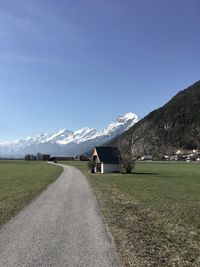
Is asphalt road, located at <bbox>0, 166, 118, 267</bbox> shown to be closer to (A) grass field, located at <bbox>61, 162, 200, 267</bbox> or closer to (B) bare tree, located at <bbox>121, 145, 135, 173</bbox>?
(A) grass field, located at <bbox>61, 162, 200, 267</bbox>

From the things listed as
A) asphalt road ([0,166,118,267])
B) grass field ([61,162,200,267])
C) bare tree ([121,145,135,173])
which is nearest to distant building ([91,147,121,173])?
bare tree ([121,145,135,173])

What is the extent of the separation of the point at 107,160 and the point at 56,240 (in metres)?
71.3

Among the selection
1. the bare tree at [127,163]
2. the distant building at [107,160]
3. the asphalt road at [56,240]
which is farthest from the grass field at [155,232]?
the distant building at [107,160]

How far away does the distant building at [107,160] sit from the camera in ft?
275

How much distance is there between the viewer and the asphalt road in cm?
1074

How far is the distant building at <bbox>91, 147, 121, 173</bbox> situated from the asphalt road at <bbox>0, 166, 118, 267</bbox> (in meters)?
62.7

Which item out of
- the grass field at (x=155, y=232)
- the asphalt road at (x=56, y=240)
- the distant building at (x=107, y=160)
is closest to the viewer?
the asphalt road at (x=56, y=240)

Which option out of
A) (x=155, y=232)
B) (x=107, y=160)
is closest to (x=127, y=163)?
(x=107, y=160)

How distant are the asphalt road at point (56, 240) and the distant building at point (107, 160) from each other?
6272cm

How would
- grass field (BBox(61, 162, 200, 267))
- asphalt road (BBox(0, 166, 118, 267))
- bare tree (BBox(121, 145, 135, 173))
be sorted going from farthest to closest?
bare tree (BBox(121, 145, 135, 173)) < grass field (BBox(61, 162, 200, 267)) < asphalt road (BBox(0, 166, 118, 267))

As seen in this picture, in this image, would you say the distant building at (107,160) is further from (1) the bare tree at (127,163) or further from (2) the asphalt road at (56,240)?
(2) the asphalt road at (56,240)

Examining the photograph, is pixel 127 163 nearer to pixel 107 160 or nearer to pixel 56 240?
pixel 107 160

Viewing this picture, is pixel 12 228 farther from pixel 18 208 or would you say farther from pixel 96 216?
pixel 18 208

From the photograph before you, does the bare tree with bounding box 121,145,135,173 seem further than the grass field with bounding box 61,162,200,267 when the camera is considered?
Yes
